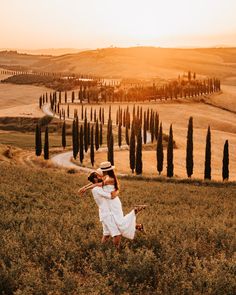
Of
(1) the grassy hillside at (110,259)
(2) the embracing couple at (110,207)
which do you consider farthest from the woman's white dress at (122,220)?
(1) the grassy hillside at (110,259)

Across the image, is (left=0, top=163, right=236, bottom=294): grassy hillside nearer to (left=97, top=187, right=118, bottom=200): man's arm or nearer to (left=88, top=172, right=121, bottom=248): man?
(left=88, top=172, right=121, bottom=248): man

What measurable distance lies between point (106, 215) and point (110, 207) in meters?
0.24

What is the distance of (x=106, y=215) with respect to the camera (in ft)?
39.9

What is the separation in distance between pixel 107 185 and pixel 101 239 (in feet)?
5.36

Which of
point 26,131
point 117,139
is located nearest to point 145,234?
point 117,139

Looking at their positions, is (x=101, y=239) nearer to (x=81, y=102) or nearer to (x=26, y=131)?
(x=26, y=131)

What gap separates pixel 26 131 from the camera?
433 ft

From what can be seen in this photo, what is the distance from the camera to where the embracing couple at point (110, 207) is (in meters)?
12.0

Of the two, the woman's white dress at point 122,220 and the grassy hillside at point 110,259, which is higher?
the woman's white dress at point 122,220

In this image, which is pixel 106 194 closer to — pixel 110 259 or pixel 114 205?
pixel 114 205

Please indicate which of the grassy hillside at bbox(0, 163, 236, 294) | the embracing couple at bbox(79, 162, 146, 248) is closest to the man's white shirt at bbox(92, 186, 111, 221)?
the embracing couple at bbox(79, 162, 146, 248)

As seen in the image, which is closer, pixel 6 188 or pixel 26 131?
pixel 6 188

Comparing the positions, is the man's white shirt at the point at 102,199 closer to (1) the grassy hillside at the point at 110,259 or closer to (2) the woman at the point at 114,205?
(2) the woman at the point at 114,205

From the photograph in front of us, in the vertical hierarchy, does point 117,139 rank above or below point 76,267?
below
